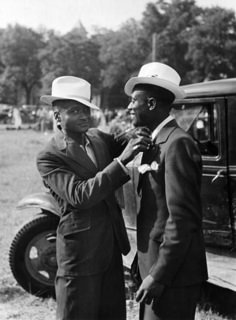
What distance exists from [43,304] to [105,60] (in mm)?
48947

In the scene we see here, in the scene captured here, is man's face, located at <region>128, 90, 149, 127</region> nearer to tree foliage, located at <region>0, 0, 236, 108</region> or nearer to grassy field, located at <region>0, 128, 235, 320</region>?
grassy field, located at <region>0, 128, 235, 320</region>

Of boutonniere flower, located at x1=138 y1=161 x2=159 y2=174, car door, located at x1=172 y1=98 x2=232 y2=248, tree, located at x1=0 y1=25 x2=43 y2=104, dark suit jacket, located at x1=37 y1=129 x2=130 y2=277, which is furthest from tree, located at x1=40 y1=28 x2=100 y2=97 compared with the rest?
boutonniere flower, located at x1=138 y1=161 x2=159 y2=174

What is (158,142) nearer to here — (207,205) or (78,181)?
(78,181)

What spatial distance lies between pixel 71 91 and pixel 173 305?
126 centimetres

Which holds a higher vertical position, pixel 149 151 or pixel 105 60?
pixel 105 60

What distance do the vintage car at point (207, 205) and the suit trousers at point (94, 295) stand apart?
1.17m

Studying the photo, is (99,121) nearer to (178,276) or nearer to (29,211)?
(29,211)

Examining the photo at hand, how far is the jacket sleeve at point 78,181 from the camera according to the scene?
238 centimetres

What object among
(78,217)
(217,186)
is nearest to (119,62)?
(217,186)

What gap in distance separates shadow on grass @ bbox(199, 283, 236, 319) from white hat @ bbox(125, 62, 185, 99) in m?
2.42

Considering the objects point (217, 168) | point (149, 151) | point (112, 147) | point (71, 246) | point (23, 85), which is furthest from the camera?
point (23, 85)

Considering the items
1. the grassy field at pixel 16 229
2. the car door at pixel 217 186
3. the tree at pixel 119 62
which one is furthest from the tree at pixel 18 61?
the car door at pixel 217 186

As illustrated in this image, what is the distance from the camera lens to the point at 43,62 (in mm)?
53750

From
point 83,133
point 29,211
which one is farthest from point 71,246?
point 29,211
